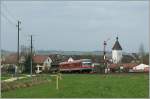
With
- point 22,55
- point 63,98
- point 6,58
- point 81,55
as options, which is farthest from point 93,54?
point 63,98

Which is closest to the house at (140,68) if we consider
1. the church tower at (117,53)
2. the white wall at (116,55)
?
the church tower at (117,53)

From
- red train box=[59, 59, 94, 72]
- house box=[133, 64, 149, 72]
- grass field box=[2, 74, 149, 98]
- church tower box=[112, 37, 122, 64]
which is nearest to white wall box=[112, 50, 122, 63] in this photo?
church tower box=[112, 37, 122, 64]

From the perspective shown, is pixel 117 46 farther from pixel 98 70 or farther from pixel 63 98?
pixel 63 98

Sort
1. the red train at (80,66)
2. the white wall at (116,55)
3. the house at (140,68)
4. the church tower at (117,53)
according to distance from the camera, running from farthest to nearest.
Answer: the white wall at (116,55)
the church tower at (117,53)
the house at (140,68)
the red train at (80,66)

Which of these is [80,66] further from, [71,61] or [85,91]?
[85,91]

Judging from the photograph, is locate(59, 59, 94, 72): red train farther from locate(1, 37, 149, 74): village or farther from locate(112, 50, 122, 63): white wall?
locate(112, 50, 122, 63): white wall

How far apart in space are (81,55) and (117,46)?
35.4 ft

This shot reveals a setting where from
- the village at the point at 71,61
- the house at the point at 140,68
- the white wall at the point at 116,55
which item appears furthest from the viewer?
the white wall at the point at 116,55

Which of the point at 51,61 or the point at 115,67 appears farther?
the point at 51,61

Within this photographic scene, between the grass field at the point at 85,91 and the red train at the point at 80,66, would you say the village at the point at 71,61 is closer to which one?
the red train at the point at 80,66

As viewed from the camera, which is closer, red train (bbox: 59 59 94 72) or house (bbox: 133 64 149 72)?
red train (bbox: 59 59 94 72)

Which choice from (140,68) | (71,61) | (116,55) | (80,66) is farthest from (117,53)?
(80,66)

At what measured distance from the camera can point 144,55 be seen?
456 ft

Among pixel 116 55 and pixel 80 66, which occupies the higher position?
pixel 116 55
